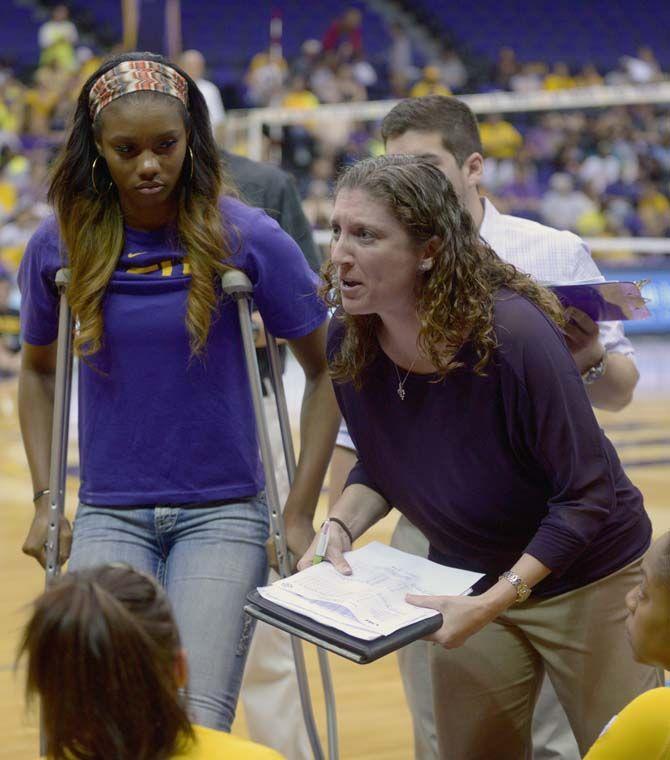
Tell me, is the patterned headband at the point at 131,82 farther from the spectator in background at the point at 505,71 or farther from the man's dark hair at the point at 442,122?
the spectator in background at the point at 505,71

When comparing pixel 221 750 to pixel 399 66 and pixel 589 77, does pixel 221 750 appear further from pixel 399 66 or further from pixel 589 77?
pixel 589 77

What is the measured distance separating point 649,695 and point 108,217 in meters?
1.53

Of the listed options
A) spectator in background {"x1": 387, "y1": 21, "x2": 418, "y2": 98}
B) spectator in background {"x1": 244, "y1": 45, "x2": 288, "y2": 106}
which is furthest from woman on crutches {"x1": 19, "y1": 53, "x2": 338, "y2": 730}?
spectator in background {"x1": 387, "y1": 21, "x2": 418, "y2": 98}

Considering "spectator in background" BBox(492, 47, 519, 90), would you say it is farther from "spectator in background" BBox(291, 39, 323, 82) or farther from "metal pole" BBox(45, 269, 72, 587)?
"metal pole" BBox(45, 269, 72, 587)

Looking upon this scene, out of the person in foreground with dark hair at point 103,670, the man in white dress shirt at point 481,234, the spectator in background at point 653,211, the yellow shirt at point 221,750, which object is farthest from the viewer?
the spectator in background at point 653,211

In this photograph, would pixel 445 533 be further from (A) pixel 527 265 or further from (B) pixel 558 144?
(B) pixel 558 144

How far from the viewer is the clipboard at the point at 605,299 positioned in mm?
2672

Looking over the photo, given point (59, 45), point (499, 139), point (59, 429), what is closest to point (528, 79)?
point (499, 139)

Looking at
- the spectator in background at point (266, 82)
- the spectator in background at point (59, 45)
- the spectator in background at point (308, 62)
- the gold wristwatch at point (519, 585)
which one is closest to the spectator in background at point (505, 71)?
the spectator in background at point (308, 62)

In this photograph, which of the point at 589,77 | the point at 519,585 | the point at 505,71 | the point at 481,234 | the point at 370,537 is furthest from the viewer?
the point at 589,77

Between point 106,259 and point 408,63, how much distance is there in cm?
1909

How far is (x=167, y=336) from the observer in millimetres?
2633

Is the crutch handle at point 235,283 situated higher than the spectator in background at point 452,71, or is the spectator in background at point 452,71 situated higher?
the spectator in background at point 452,71

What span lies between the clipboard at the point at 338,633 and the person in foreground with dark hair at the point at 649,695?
366 millimetres
